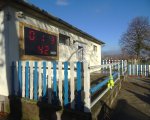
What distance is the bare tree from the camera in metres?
30.9

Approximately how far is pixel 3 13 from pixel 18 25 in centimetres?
59

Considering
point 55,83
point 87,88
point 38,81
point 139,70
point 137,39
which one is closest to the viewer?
point 87,88

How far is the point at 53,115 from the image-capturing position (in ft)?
16.4

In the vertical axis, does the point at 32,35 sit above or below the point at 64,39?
below

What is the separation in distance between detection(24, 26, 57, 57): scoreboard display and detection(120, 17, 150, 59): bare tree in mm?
24754

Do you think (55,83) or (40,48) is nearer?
(55,83)

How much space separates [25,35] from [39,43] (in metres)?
0.96

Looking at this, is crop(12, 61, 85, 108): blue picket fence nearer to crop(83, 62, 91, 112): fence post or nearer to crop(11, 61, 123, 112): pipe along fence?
crop(11, 61, 123, 112): pipe along fence

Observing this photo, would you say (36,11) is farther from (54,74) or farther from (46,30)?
(54,74)

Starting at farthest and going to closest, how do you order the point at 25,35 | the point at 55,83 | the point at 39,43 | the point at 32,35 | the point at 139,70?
the point at 139,70 < the point at 39,43 < the point at 32,35 < the point at 25,35 < the point at 55,83

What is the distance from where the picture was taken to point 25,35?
6.80 m

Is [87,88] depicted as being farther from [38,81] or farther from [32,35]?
[32,35]

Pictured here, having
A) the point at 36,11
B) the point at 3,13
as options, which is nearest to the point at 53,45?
the point at 36,11

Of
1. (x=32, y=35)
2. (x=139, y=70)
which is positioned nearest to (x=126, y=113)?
(x=32, y=35)
